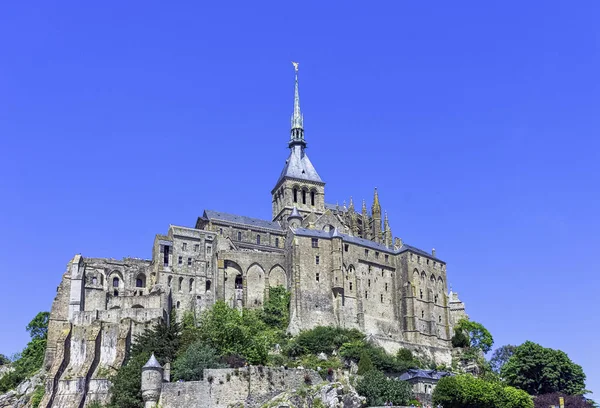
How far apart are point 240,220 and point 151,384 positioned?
52.2 m

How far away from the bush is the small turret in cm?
4481

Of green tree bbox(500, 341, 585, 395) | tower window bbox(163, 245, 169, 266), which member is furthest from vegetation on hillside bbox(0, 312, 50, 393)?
green tree bbox(500, 341, 585, 395)

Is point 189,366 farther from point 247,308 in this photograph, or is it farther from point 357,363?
point 247,308

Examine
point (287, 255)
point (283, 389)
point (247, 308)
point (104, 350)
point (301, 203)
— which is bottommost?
point (283, 389)

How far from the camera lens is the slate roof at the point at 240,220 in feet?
338

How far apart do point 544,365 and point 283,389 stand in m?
33.6

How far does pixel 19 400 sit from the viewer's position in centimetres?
7656

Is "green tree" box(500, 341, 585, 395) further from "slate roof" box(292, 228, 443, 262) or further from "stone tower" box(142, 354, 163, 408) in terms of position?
"stone tower" box(142, 354, 163, 408)

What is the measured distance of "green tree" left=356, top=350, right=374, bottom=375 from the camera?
73.2 m

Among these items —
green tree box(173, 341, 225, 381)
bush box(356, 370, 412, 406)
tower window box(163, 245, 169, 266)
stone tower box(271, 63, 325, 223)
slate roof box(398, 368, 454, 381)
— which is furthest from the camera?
stone tower box(271, 63, 325, 223)

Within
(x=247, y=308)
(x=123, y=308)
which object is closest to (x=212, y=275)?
(x=247, y=308)

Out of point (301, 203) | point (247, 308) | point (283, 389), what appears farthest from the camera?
point (301, 203)

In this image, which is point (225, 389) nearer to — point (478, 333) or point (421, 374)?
point (421, 374)

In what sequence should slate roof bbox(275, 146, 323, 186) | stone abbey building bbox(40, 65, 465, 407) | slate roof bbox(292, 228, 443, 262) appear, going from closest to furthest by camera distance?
stone abbey building bbox(40, 65, 465, 407) < slate roof bbox(292, 228, 443, 262) < slate roof bbox(275, 146, 323, 186)
